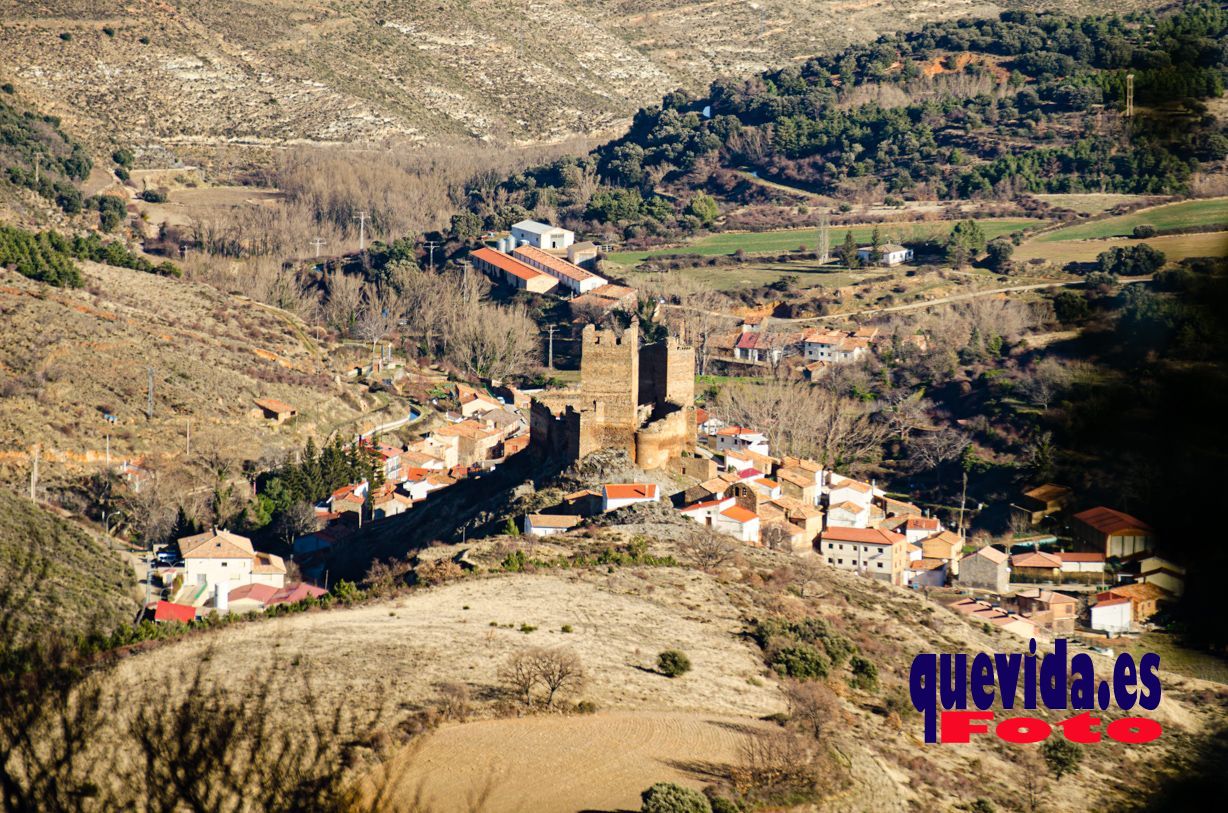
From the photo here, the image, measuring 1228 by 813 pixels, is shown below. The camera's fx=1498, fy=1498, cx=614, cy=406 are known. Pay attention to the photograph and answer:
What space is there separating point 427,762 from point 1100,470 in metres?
10.7

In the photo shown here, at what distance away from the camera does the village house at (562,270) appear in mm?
62938

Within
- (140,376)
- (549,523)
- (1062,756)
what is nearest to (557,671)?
(1062,756)

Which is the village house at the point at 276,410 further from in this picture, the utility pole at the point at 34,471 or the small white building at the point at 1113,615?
the small white building at the point at 1113,615

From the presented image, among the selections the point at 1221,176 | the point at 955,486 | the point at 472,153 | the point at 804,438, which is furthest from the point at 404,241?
the point at 1221,176

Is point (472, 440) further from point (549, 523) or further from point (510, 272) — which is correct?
point (510, 272)

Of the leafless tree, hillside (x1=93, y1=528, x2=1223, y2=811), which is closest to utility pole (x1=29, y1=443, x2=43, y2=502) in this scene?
hillside (x1=93, y1=528, x2=1223, y2=811)

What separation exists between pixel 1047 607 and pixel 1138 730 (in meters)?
23.5

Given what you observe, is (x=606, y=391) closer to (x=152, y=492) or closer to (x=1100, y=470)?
(x=152, y=492)

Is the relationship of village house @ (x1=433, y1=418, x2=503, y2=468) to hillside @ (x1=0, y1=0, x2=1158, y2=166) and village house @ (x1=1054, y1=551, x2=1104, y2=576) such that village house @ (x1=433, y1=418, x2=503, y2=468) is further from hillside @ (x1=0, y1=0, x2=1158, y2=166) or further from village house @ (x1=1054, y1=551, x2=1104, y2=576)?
hillside @ (x1=0, y1=0, x2=1158, y2=166)

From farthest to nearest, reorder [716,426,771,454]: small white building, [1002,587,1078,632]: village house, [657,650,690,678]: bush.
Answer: [716,426,771,454]: small white building < [1002,587,1078,632]: village house < [657,650,690,678]: bush

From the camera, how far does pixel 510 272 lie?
216ft

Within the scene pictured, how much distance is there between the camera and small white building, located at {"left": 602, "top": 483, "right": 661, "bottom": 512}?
27.6 meters

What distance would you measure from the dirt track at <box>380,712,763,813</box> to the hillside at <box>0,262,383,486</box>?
26615mm

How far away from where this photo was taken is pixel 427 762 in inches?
518
